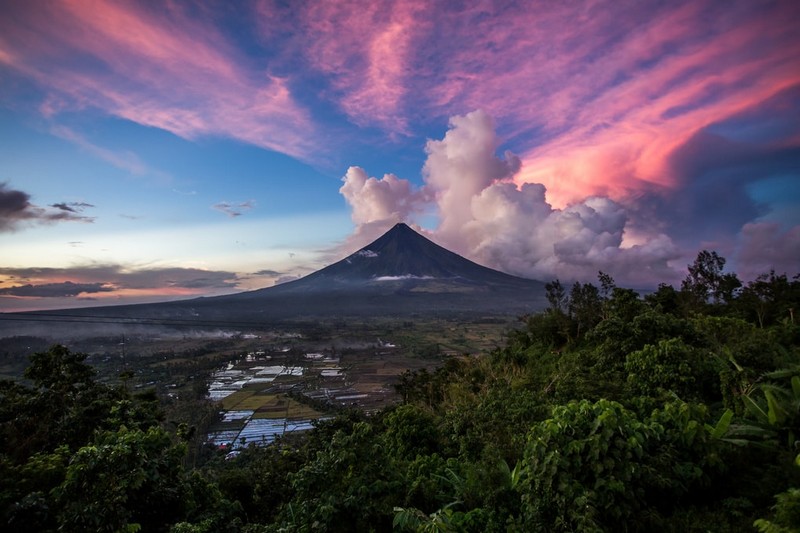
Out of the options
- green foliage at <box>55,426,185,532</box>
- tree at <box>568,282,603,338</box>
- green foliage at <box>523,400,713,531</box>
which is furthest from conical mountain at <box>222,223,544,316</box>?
green foliage at <box>523,400,713,531</box>

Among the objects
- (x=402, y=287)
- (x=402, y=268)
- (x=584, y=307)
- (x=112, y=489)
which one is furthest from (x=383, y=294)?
(x=112, y=489)

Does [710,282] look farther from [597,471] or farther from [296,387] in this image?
[296,387]

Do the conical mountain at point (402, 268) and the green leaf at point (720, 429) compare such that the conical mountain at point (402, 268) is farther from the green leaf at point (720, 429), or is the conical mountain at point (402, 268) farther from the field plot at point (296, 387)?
the green leaf at point (720, 429)

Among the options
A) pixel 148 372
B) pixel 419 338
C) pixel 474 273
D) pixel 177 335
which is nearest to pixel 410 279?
pixel 474 273

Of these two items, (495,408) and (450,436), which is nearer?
(495,408)

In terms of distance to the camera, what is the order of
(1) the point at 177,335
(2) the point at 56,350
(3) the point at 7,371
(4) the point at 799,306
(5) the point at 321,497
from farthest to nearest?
(1) the point at 177,335 < (3) the point at 7,371 < (4) the point at 799,306 < (2) the point at 56,350 < (5) the point at 321,497

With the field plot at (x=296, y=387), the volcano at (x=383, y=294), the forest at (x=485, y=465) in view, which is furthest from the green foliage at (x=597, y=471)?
the volcano at (x=383, y=294)

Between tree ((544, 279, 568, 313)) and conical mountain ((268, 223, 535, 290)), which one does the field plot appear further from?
conical mountain ((268, 223, 535, 290))

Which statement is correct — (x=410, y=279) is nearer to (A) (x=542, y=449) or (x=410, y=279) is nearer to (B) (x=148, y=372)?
(B) (x=148, y=372)
